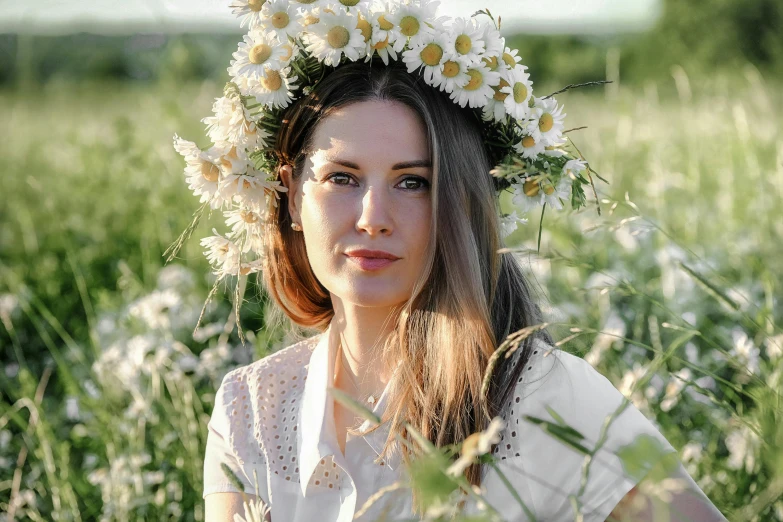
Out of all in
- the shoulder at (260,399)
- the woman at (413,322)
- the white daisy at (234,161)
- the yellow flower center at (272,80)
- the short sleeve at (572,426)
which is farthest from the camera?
the shoulder at (260,399)

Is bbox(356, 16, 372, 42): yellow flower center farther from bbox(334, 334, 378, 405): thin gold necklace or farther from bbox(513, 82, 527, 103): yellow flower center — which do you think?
bbox(334, 334, 378, 405): thin gold necklace

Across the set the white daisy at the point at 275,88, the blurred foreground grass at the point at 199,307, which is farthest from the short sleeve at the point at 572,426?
the white daisy at the point at 275,88

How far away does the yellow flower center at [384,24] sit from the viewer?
6.70ft

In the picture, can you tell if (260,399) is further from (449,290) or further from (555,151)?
(555,151)

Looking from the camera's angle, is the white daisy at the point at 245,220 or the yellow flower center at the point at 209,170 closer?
the yellow flower center at the point at 209,170

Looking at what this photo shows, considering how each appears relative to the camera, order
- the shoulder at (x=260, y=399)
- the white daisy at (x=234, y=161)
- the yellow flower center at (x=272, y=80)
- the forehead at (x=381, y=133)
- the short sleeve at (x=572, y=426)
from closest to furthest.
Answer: the short sleeve at (x=572, y=426), the forehead at (x=381, y=133), the yellow flower center at (x=272, y=80), the white daisy at (x=234, y=161), the shoulder at (x=260, y=399)

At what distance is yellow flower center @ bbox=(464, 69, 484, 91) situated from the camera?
2035 millimetres

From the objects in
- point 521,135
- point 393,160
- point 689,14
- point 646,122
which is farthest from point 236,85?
point 689,14

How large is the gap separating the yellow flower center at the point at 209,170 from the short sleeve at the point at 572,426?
0.95m

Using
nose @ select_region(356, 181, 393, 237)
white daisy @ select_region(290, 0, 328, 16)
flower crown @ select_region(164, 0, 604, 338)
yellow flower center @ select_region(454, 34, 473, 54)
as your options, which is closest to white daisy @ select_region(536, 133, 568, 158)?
flower crown @ select_region(164, 0, 604, 338)

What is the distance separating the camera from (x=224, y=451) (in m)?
2.39

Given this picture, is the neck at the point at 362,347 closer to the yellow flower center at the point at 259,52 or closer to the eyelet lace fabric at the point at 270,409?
the eyelet lace fabric at the point at 270,409

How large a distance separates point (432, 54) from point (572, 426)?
3.01 ft

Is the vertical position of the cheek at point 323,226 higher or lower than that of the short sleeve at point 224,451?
higher
